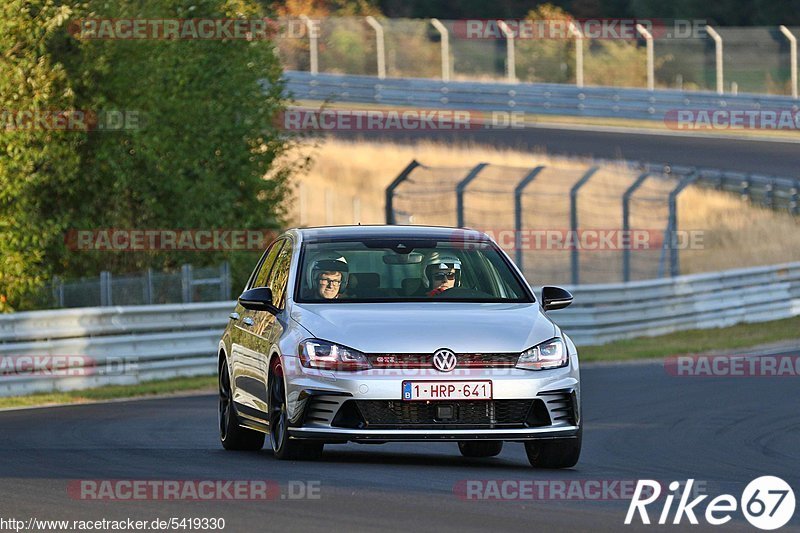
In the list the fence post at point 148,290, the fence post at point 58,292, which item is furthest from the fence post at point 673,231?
the fence post at point 58,292

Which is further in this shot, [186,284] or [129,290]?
[186,284]

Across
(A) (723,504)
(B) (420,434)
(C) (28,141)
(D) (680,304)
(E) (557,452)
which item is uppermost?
(C) (28,141)

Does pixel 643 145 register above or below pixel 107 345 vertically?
above

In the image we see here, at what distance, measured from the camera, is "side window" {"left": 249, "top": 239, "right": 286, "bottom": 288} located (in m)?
12.4

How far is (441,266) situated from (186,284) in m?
11.5

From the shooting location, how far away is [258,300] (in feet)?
36.9

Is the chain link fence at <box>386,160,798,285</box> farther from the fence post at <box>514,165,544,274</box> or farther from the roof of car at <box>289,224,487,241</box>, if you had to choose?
the roof of car at <box>289,224,487,241</box>

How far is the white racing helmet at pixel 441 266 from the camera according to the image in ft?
37.3

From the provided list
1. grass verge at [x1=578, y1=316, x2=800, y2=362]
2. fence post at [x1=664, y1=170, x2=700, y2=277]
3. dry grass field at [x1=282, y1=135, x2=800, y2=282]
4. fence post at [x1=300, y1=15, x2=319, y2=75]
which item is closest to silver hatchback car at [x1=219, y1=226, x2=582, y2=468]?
grass verge at [x1=578, y1=316, x2=800, y2=362]

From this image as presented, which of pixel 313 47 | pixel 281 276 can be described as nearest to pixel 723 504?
pixel 281 276

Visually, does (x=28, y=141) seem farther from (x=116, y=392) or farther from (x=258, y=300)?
(x=258, y=300)

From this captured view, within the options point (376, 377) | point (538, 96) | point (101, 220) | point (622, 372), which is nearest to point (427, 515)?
point (376, 377)

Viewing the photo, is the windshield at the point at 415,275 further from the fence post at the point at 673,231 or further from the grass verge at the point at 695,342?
the fence post at the point at 673,231

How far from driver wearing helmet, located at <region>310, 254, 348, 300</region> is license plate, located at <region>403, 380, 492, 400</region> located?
113 centimetres
